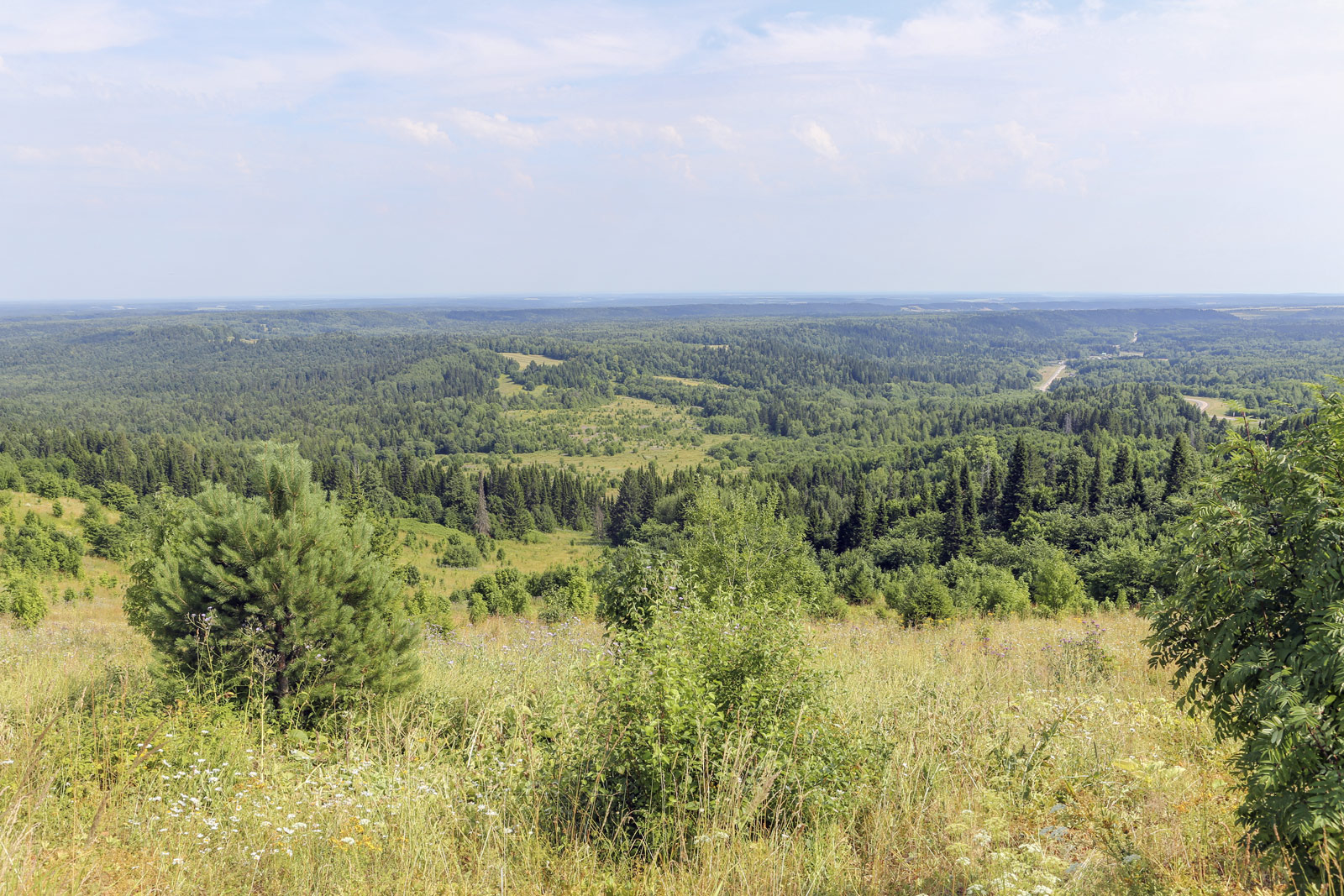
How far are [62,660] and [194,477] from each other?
11844 cm

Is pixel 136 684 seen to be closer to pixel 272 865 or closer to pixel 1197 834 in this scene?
pixel 272 865

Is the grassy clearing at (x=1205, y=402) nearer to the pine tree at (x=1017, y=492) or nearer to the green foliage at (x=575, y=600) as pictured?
the pine tree at (x=1017, y=492)

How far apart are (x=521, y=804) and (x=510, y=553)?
10397 centimetres

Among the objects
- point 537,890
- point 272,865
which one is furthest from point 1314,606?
point 272,865

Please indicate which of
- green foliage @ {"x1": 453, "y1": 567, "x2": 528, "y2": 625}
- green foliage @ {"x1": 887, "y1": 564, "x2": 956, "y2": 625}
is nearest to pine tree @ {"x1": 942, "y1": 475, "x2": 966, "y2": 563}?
green foliage @ {"x1": 887, "y1": 564, "x2": 956, "y2": 625}

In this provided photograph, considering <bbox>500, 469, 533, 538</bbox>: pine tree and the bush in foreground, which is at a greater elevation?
the bush in foreground

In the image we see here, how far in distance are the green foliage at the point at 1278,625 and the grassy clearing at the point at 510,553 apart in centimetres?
7789

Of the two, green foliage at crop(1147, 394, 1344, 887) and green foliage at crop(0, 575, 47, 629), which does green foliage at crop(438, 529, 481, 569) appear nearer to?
green foliage at crop(0, 575, 47, 629)

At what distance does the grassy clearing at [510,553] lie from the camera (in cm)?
8569

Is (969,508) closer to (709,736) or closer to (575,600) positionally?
(575,600)

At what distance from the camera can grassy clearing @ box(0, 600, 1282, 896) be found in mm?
3904

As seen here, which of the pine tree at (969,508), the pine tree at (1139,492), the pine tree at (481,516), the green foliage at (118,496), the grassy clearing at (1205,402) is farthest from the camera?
the grassy clearing at (1205,402)

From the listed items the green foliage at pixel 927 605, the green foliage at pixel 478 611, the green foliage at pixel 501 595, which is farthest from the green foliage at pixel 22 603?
the green foliage at pixel 927 605

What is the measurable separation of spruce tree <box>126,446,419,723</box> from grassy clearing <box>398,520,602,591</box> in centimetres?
7246
